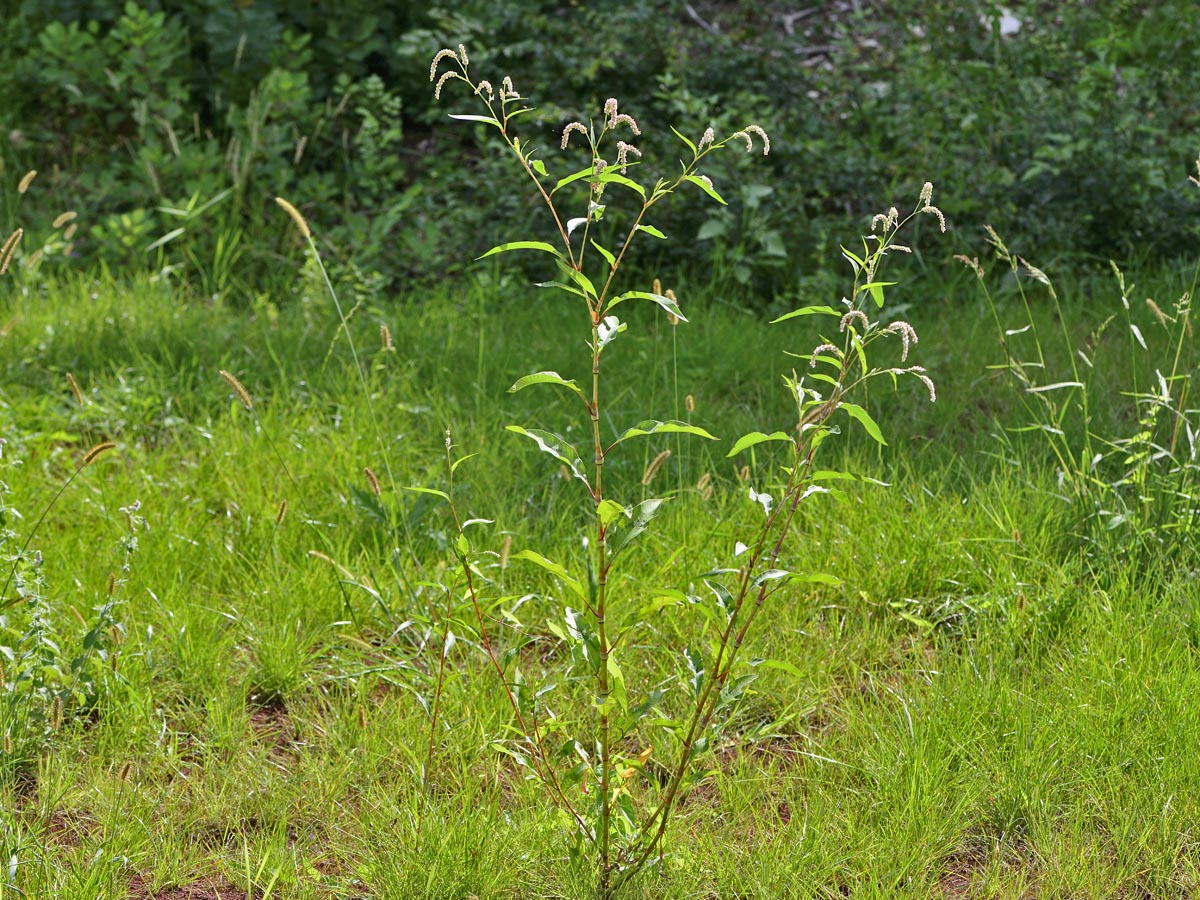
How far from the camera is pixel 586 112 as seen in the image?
17.4ft

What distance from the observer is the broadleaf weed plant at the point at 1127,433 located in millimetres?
3031

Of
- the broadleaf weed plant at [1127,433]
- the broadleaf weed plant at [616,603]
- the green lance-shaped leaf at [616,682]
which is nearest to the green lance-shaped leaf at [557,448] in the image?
the broadleaf weed plant at [616,603]

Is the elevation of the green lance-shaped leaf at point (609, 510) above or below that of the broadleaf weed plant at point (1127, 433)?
above

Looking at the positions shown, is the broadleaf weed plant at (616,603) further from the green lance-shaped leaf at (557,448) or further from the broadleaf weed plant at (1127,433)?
the broadleaf weed plant at (1127,433)

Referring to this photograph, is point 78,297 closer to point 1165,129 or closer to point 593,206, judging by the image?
point 593,206

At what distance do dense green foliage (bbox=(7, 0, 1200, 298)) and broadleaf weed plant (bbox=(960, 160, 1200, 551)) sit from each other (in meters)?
0.84

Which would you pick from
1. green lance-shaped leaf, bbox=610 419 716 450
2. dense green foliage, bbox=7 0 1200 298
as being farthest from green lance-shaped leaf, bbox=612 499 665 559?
dense green foliage, bbox=7 0 1200 298

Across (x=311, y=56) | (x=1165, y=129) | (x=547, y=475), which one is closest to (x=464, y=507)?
(x=547, y=475)

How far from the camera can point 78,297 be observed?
471 cm

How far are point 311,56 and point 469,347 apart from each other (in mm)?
2194

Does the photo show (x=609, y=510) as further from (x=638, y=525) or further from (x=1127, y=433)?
(x=1127, y=433)

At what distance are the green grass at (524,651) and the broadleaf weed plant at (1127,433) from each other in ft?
0.27

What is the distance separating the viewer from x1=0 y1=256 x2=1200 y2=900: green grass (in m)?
2.30

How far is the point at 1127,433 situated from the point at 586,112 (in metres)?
2.60
